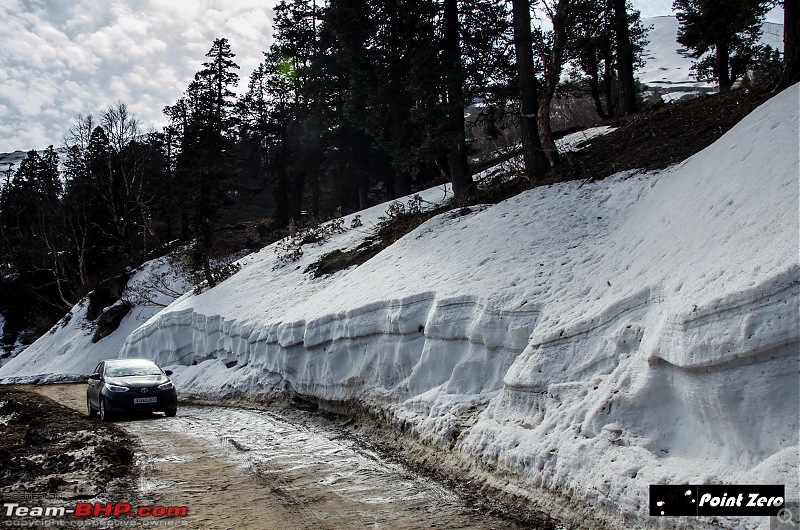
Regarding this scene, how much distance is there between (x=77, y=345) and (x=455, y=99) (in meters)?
27.7

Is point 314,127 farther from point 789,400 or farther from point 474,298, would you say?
point 789,400

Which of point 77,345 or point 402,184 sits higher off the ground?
point 402,184

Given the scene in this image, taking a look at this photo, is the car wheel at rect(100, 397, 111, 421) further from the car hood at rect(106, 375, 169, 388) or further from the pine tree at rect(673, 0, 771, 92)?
the pine tree at rect(673, 0, 771, 92)

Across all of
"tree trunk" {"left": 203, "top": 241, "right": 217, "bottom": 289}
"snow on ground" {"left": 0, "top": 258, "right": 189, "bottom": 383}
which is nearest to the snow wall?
"tree trunk" {"left": 203, "top": 241, "right": 217, "bottom": 289}

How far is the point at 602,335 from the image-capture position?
267 inches

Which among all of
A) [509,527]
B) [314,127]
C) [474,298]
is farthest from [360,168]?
[509,527]

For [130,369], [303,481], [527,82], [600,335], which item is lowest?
[303,481]

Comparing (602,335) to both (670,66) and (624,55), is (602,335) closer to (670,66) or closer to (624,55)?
(624,55)

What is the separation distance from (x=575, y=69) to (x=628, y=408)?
25.8 metres

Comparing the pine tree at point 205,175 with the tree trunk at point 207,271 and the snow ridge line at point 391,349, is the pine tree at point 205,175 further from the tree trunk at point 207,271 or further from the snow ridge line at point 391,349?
the snow ridge line at point 391,349

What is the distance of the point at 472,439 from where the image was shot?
7.39 m

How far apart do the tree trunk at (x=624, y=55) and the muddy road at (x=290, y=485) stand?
59.1 ft
